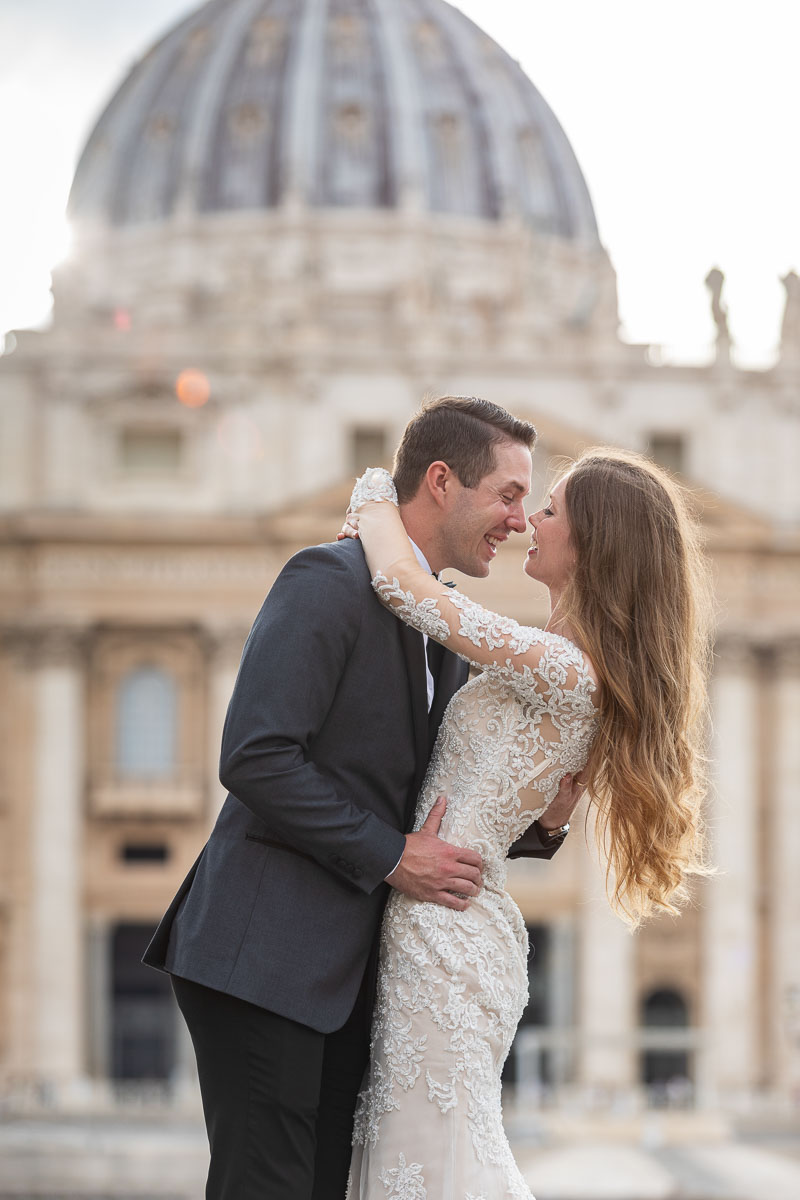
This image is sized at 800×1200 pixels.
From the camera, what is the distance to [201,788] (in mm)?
38000

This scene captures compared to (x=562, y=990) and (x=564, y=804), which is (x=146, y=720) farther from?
(x=564, y=804)

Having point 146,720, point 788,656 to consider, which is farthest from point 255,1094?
point 788,656

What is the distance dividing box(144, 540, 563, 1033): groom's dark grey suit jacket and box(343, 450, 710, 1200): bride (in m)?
0.10

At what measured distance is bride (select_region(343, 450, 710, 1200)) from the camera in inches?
169

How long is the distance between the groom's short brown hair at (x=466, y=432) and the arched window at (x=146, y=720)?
3429 cm

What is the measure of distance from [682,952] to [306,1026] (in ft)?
115

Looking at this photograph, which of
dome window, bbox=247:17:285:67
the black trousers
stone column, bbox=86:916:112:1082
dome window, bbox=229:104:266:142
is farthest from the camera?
dome window, bbox=247:17:285:67

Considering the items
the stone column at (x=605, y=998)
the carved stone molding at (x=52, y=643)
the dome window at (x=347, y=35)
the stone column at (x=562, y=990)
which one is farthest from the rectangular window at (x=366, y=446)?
the dome window at (x=347, y=35)

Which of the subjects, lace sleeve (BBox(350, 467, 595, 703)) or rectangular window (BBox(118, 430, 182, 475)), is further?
rectangular window (BBox(118, 430, 182, 475))

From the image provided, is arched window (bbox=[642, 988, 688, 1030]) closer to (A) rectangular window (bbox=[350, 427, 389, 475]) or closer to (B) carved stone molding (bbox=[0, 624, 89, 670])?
(A) rectangular window (bbox=[350, 427, 389, 475])

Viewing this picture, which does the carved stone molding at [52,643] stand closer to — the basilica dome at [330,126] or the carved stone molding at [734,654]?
the carved stone molding at [734,654]

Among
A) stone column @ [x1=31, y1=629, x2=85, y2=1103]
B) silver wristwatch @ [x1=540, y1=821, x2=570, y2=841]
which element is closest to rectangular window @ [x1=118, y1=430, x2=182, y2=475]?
stone column @ [x1=31, y1=629, x2=85, y2=1103]

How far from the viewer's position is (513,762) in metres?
4.41

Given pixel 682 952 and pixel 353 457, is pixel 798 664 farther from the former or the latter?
pixel 353 457
